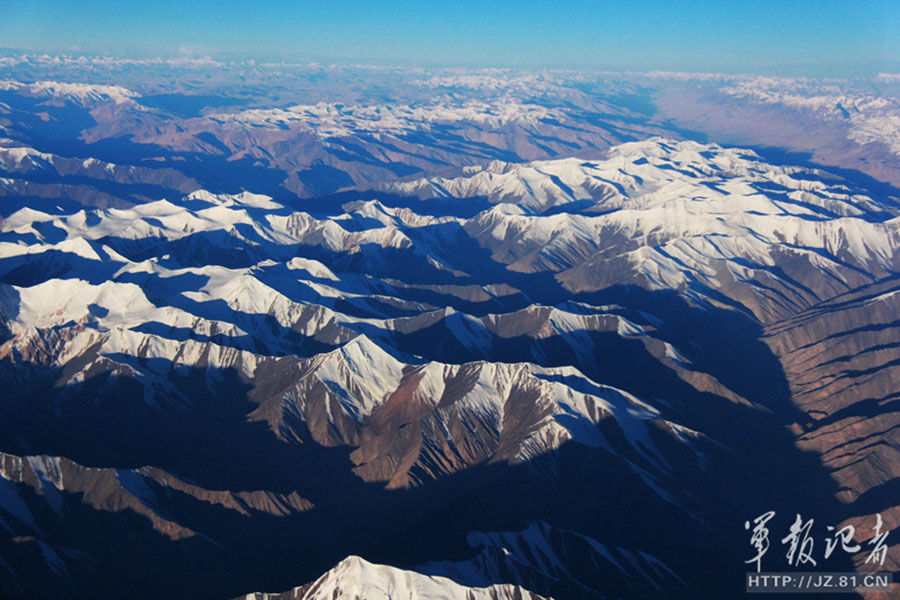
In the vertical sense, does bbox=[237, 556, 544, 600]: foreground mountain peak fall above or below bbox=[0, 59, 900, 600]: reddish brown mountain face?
above

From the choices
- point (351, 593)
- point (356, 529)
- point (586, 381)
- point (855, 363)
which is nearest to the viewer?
point (351, 593)

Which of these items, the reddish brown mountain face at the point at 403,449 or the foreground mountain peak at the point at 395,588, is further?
the reddish brown mountain face at the point at 403,449

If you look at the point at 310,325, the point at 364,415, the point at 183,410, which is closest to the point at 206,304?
the point at 310,325

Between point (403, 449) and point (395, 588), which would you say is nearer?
point (395, 588)

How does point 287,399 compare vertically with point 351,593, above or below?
below

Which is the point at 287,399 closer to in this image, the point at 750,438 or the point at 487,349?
the point at 487,349

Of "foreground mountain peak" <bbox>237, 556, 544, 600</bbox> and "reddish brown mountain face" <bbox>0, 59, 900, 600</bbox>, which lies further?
"reddish brown mountain face" <bbox>0, 59, 900, 600</bbox>

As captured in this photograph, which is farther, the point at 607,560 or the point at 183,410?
the point at 183,410

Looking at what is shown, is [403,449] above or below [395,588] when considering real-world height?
below

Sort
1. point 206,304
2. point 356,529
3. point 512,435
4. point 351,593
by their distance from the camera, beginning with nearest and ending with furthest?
point 351,593 < point 356,529 < point 512,435 < point 206,304

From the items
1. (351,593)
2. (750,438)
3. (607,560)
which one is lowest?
(750,438)

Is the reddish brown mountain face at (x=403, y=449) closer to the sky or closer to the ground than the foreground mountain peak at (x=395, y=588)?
closer to the ground
